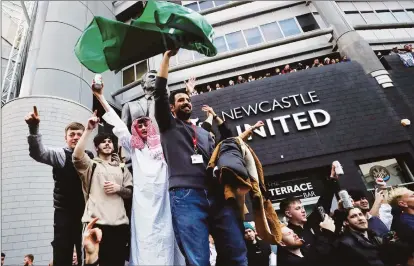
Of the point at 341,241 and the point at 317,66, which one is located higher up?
the point at 317,66

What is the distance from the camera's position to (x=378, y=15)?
12.4 metres

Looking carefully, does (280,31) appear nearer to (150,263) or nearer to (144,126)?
(144,126)

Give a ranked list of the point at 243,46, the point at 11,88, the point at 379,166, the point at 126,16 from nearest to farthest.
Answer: the point at 379,166, the point at 11,88, the point at 243,46, the point at 126,16

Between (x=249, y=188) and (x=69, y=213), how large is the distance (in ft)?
5.74

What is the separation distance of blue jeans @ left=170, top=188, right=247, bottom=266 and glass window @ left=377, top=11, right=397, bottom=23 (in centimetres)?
1362

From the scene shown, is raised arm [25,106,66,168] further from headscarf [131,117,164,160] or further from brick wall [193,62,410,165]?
brick wall [193,62,410,165]

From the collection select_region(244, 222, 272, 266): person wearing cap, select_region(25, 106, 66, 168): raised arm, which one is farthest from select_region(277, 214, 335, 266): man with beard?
select_region(25, 106, 66, 168): raised arm

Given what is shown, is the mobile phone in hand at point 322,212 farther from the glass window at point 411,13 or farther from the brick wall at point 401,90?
the glass window at point 411,13

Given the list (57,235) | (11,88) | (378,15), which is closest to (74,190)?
(57,235)

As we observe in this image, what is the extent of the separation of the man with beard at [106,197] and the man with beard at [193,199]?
56 centimetres

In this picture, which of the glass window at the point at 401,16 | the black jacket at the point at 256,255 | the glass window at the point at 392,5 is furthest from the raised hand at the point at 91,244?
the glass window at the point at 392,5

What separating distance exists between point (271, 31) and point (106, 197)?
11350 millimetres

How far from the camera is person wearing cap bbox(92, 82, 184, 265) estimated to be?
7.09 ft

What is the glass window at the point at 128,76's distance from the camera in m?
13.6
